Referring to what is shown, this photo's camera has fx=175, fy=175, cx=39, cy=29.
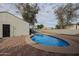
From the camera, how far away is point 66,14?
11.7ft

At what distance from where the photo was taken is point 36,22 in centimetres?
361

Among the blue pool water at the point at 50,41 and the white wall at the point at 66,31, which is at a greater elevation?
the white wall at the point at 66,31

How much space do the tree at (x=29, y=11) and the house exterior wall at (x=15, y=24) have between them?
0.10 meters

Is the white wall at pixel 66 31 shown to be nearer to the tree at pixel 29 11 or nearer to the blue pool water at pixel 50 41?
the blue pool water at pixel 50 41

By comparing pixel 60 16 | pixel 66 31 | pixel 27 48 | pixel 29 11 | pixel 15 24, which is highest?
pixel 29 11

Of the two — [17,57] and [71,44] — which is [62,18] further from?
[17,57]

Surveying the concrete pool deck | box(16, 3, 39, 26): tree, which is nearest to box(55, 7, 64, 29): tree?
the concrete pool deck

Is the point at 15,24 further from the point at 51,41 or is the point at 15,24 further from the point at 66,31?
the point at 66,31

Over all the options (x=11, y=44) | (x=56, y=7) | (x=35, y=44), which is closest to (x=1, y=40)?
(x=11, y=44)

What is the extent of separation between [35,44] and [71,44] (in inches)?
28.4

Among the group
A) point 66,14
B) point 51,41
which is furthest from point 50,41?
point 66,14

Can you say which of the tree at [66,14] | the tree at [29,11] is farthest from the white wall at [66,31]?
the tree at [29,11]

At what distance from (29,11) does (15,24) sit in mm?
401

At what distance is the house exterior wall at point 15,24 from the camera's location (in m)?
3.60
